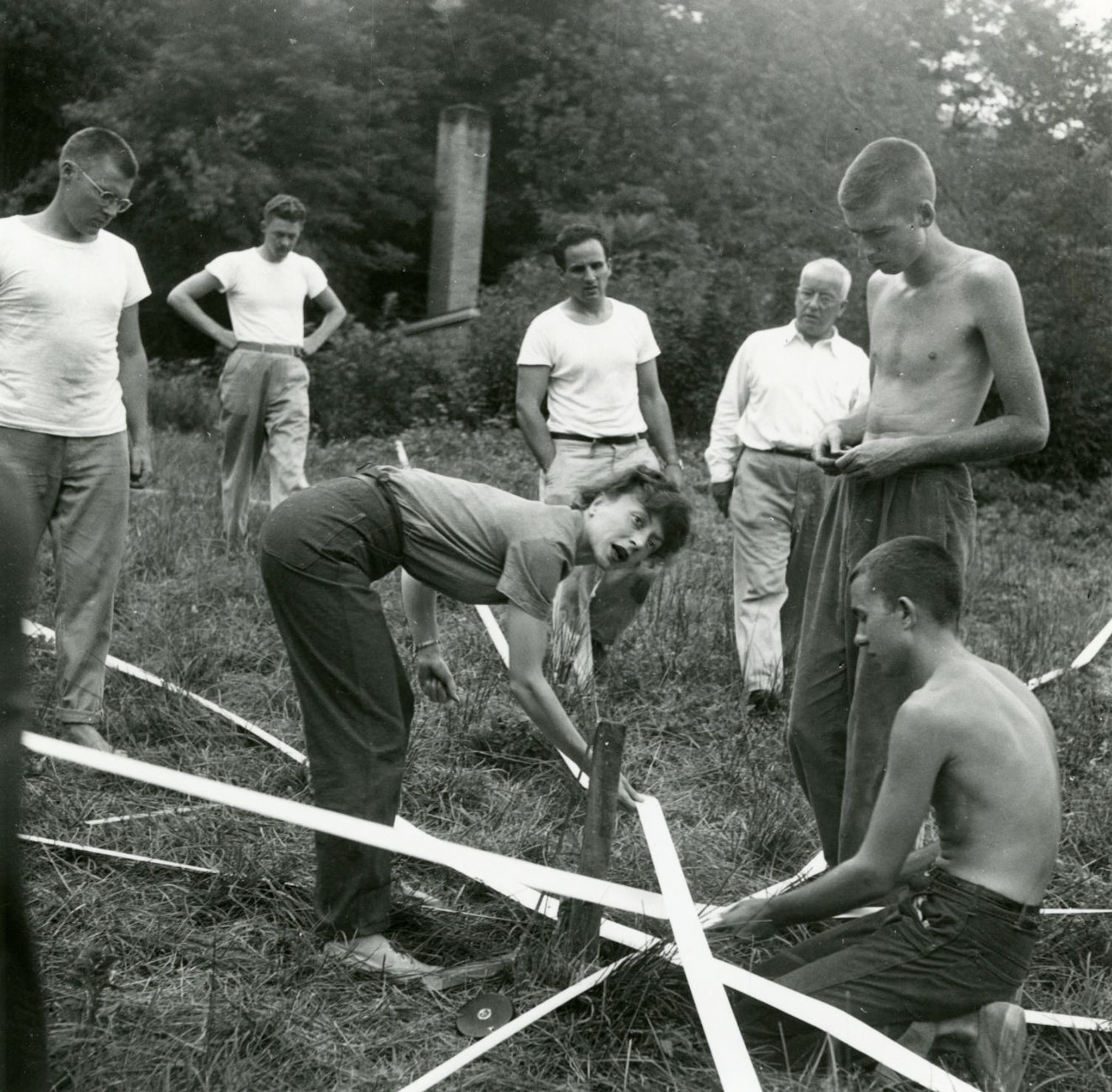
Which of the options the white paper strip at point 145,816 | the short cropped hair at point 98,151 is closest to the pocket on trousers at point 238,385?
the short cropped hair at point 98,151

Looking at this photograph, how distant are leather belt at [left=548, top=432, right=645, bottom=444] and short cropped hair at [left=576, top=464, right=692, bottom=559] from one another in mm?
2682

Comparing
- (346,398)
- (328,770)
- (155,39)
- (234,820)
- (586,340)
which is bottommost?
(346,398)

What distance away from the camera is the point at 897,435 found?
4133 millimetres

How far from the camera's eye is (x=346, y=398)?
1617 centimetres

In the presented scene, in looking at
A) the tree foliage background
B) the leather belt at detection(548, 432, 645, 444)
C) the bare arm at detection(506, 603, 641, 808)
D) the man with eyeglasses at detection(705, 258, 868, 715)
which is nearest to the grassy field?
the man with eyeglasses at detection(705, 258, 868, 715)

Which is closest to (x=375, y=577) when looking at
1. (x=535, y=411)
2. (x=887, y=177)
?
(x=887, y=177)

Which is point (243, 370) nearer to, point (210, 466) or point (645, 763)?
point (210, 466)

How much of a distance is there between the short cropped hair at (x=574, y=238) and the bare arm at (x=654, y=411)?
547 mm

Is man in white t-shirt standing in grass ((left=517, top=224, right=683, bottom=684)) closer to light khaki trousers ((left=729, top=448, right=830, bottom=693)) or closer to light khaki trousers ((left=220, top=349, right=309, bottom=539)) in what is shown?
light khaki trousers ((left=729, top=448, right=830, bottom=693))

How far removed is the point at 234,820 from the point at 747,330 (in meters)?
12.1

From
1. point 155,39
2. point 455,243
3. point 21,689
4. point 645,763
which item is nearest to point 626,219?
point 455,243

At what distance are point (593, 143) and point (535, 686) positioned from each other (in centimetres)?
1981

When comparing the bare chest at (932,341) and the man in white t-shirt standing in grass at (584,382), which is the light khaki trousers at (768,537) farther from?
the bare chest at (932,341)

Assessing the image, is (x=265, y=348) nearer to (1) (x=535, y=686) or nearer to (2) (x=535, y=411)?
(2) (x=535, y=411)
